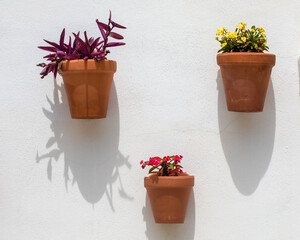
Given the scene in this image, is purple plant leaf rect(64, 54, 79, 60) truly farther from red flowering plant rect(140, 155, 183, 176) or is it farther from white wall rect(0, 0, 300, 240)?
red flowering plant rect(140, 155, 183, 176)

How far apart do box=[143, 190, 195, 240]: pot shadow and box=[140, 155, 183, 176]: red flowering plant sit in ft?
0.59

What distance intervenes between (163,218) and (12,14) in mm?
1289

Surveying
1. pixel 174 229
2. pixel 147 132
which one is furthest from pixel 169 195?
pixel 147 132

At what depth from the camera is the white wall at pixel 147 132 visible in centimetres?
293

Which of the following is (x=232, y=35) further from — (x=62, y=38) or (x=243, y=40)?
(x=62, y=38)

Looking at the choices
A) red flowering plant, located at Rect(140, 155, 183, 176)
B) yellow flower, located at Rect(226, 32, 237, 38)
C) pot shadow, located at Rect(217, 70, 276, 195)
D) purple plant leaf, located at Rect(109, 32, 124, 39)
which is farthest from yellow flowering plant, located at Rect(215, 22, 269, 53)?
red flowering plant, located at Rect(140, 155, 183, 176)

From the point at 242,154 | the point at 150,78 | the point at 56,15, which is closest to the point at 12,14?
the point at 56,15

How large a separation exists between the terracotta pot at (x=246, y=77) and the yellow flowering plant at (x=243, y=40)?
0.20 ft

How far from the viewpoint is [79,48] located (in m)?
2.79

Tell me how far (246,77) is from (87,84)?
757mm

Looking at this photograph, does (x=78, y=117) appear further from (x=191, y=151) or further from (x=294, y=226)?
(x=294, y=226)

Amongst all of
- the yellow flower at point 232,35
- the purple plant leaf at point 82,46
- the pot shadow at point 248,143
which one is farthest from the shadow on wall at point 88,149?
the yellow flower at point 232,35

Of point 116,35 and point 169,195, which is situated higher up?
point 116,35

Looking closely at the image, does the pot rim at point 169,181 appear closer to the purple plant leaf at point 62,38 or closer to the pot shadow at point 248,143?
the pot shadow at point 248,143
